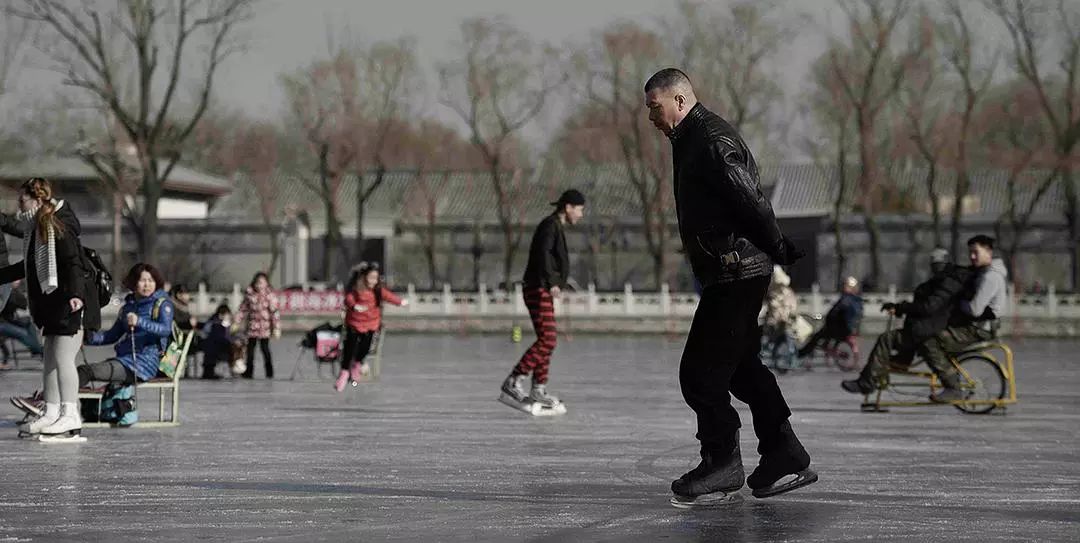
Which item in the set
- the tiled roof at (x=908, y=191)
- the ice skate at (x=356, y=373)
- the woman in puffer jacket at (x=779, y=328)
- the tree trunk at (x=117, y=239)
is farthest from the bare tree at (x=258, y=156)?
the ice skate at (x=356, y=373)

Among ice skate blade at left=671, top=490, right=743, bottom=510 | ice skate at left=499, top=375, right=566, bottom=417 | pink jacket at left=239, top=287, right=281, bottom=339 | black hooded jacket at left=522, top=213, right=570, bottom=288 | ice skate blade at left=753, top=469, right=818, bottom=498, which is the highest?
black hooded jacket at left=522, top=213, right=570, bottom=288

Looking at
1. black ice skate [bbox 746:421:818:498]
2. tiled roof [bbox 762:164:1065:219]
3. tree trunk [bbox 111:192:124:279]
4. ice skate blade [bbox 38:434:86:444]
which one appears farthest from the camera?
tiled roof [bbox 762:164:1065:219]

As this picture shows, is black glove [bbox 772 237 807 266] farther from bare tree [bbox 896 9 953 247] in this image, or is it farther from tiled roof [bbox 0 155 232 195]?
tiled roof [bbox 0 155 232 195]

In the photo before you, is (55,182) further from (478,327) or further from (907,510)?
(907,510)

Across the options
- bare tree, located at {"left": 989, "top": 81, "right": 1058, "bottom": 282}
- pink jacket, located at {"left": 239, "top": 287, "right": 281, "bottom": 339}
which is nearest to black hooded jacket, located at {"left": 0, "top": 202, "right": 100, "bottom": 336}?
pink jacket, located at {"left": 239, "top": 287, "right": 281, "bottom": 339}

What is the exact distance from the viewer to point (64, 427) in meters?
10.9

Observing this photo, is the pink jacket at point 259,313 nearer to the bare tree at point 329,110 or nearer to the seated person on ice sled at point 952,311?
the seated person on ice sled at point 952,311

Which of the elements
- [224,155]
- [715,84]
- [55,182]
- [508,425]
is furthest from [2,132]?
[508,425]

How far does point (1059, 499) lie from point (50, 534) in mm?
4275

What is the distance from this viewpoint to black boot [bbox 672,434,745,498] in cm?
738

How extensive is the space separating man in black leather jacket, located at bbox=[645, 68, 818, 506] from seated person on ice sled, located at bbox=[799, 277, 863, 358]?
1714 centimetres

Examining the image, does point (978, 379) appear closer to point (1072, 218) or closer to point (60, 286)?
point (60, 286)

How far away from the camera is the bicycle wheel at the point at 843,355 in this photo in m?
25.0

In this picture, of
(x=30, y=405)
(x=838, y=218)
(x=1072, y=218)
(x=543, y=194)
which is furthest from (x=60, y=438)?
(x=543, y=194)
